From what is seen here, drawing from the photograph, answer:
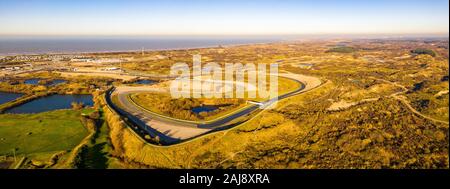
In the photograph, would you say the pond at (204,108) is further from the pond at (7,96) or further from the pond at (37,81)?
the pond at (37,81)

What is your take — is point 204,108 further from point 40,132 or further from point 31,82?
point 31,82

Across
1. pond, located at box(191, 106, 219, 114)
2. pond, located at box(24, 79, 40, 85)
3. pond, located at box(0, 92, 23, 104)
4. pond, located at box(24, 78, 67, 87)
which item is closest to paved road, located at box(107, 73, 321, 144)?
pond, located at box(191, 106, 219, 114)

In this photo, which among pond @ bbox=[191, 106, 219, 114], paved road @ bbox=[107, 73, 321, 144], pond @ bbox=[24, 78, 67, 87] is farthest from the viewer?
pond @ bbox=[24, 78, 67, 87]

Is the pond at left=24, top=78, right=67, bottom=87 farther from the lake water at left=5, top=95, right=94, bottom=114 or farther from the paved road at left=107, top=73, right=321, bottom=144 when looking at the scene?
the paved road at left=107, top=73, right=321, bottom=144

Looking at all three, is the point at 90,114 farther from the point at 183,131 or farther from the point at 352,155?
the point at 352,155

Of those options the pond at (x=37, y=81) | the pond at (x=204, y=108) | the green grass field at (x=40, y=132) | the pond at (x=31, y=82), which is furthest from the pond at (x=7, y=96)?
Result: the pond at (x=204, y=108)
